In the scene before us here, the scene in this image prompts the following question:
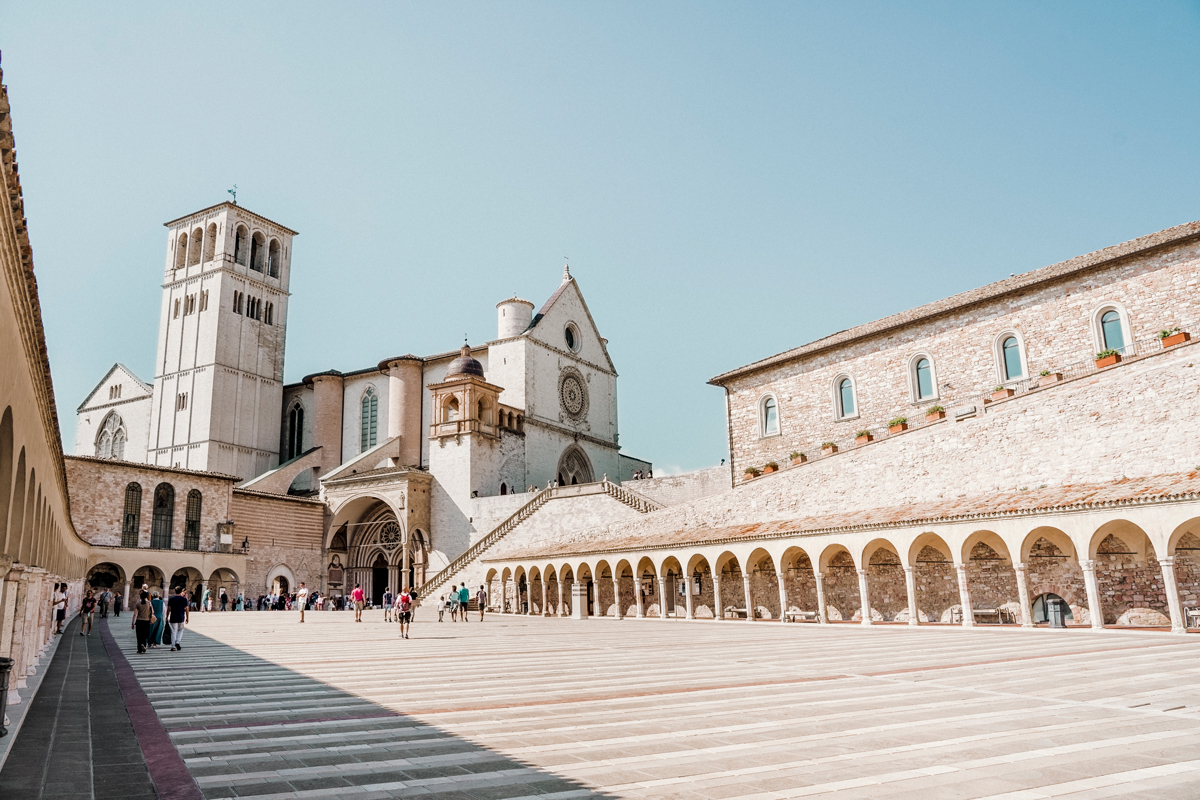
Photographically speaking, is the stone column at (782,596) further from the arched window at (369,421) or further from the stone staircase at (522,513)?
the arched window at (369,421)

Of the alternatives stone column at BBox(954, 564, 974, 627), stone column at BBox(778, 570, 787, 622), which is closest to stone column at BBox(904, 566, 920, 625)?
stone column at BBox(954, 564, 974, 627)

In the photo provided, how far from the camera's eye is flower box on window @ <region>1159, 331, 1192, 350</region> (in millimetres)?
20109

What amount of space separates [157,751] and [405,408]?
4660cm

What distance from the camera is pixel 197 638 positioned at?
73.0 ft

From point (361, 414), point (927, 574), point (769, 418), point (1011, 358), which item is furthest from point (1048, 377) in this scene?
point (361, 414)

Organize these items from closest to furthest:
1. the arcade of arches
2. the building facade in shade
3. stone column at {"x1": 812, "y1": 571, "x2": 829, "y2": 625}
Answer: the arcade of arches, stone column at {"x1": 812, "y1": 571, "x2": 829, "y2": 625}, the building facade in shade

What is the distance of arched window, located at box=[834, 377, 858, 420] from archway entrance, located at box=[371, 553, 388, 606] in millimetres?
30309

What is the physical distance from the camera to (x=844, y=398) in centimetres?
3128

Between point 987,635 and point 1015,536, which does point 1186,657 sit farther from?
point 1015,536

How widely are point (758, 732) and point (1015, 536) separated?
15.0 m

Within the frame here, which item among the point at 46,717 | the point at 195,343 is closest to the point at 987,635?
the point at 46,717

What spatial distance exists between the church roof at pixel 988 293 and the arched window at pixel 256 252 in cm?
3869

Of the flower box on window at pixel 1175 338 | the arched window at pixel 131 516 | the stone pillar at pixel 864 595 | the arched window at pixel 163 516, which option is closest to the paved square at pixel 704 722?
the stone pillar at pixel 864 595

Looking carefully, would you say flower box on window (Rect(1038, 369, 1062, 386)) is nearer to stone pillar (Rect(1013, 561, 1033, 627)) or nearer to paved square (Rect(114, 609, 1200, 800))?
stone pillar (Rect(1013, 561, 1033, 627))
